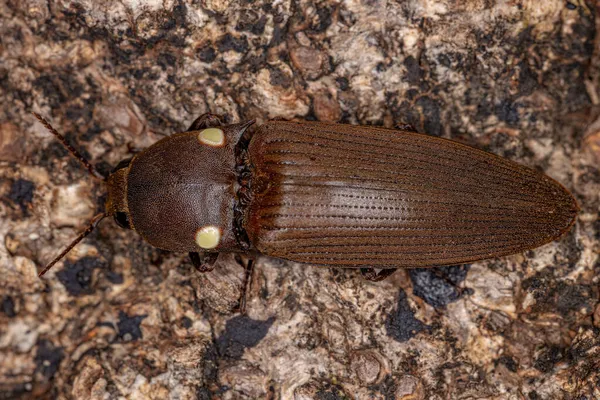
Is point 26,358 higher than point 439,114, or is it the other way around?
point 439,114

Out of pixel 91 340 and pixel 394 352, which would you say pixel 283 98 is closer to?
pixel 394 352

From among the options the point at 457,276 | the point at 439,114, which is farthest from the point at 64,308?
the point at 439,114

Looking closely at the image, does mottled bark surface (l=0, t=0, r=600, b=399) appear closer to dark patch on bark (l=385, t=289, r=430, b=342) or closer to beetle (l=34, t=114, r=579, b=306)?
dark patch on bark (l=385, t=289, r=430, b=342)

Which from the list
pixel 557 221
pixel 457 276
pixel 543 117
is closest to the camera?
pixel 557 221

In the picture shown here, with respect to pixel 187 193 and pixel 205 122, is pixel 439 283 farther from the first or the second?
pixel 205 122

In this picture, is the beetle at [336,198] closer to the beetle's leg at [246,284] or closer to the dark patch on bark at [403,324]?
the beetle's leg at [246,284]

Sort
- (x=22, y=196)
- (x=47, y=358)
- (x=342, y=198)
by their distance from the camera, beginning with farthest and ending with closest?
(x=47, y=358)
(x=22, y=196)
(x=342, y=198)

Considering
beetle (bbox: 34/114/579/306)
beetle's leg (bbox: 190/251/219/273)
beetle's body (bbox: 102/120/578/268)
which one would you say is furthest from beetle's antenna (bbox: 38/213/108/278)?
beetle's leg (bbox: 190/251/219/273)

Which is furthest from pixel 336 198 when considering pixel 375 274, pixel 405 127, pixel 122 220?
pixel 122 220
